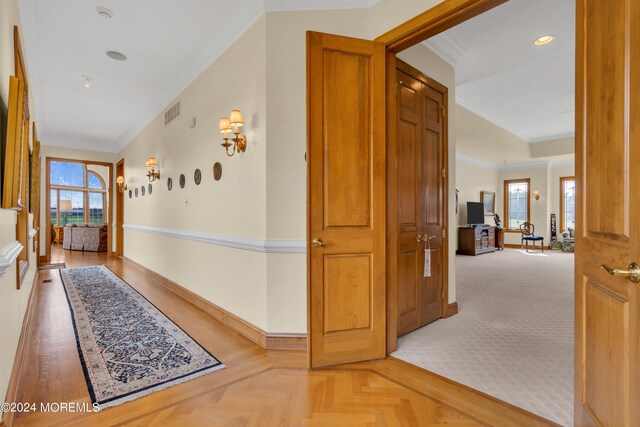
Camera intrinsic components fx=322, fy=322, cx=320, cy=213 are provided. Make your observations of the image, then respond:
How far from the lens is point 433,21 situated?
2221mm

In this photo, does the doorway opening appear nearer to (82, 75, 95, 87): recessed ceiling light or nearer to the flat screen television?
the flat screen television

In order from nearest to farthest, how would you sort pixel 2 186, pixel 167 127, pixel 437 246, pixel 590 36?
pixel 590 36, pixel 2 186, pixel 437 246, pixel 167 127

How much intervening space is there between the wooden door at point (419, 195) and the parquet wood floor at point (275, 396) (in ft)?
2.81

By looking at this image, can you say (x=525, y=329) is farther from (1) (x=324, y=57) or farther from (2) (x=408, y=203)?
(1) (x=324, y=57)

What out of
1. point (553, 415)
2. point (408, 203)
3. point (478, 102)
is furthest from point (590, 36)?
point (478, 102)

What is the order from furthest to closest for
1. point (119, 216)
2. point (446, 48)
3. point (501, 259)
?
point (119, 216)
point (501, 259)
point (446, 48)

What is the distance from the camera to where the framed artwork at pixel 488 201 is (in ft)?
34.1

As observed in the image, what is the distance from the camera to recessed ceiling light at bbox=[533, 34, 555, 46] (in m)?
3.39

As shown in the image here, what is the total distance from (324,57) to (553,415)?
2696 millimetres

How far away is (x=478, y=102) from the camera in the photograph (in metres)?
5.88

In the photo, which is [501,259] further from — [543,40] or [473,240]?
[543,40]

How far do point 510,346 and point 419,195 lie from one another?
4.98 feet

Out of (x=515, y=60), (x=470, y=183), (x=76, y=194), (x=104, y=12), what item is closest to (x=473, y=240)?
(x=470, y=183)

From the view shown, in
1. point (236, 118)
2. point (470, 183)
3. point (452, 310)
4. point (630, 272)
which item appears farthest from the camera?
point (470, 183)
